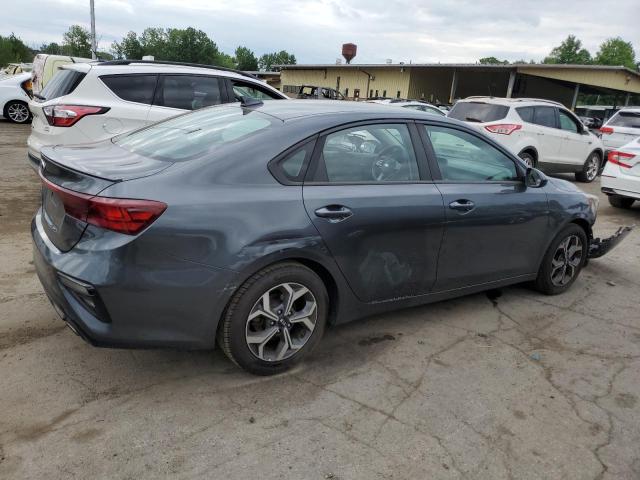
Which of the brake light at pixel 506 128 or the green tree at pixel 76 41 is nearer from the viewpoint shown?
the brake light at pixel 506 128

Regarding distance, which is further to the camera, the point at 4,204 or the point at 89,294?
the point at 4,204

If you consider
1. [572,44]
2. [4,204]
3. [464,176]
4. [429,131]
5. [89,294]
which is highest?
[572,44]

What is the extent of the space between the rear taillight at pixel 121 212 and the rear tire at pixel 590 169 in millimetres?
11778

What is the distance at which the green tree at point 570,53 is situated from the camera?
4023 inches

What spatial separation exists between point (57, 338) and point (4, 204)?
4.08 meters

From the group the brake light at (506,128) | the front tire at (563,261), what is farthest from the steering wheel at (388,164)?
the brake light at (506,128)

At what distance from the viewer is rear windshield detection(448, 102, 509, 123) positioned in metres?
10.5

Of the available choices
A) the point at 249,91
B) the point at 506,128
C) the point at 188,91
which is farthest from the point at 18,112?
the point at 506,128

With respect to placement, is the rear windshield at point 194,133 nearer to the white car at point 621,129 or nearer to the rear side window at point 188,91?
the rear side window at point 188,91

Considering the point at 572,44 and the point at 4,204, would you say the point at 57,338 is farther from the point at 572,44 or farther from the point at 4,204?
the point at 572,44

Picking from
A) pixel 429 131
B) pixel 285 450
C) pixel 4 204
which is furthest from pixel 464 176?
pixel 4 204

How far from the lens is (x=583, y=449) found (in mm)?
2721

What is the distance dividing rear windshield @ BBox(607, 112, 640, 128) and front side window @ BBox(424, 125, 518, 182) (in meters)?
12.6

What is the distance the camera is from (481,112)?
10.6 metres
